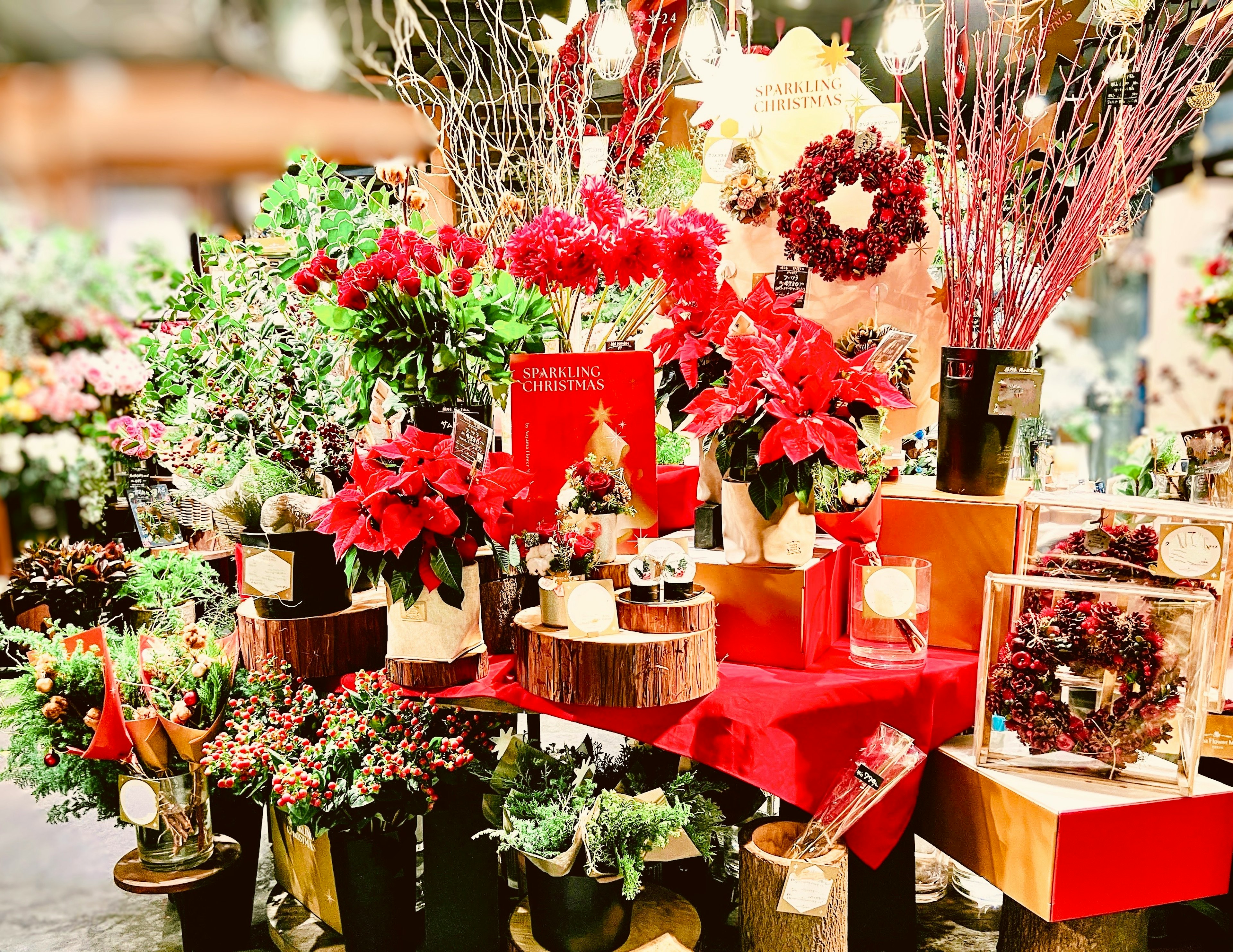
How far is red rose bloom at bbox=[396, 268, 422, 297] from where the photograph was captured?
1604 millimetres

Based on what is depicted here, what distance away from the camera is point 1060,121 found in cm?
425

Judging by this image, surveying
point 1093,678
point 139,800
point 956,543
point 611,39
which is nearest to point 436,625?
point 139,800

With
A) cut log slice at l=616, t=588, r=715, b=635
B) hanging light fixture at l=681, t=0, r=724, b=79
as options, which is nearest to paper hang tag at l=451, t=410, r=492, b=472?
cut log slice at l=616, t=588, r=715, b=635

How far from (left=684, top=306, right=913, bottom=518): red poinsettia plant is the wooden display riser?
2.58ft

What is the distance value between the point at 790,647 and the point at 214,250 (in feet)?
4.81

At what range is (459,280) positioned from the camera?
165 centimetres

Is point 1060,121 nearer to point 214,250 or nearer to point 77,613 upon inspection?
point 214,250

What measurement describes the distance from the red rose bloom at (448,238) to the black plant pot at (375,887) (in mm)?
1096

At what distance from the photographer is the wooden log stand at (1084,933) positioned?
63.9 inches

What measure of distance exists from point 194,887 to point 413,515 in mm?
940

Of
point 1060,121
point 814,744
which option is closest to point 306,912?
point 814,744

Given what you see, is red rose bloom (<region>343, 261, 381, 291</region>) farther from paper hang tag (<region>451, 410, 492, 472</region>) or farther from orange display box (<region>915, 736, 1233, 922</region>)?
orange display box (<region>915, 736, 1233, 922</region>)

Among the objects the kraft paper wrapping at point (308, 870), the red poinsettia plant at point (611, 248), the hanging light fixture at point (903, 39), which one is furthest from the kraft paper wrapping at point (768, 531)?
the hanging light fixture at point (903, 39)

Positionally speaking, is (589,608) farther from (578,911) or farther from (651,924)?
(651,924)
